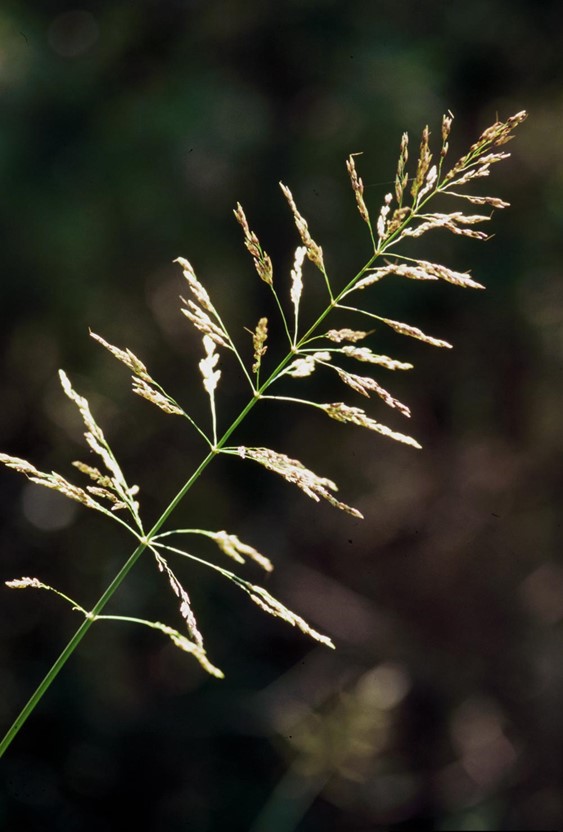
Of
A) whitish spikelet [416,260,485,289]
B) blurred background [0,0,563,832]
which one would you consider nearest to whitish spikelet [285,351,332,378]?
whitish spikelet [416,260,485,289]

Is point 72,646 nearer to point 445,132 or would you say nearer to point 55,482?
point 55,482

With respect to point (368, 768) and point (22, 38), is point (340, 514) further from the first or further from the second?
point (22, 38)

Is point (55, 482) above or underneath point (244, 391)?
above

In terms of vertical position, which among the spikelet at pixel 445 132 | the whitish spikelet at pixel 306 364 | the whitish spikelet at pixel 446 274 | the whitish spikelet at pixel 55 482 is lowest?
the whitish spikelet at pixel 55 482

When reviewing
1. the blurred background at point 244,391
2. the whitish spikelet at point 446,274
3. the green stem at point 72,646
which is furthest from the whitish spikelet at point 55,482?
the blurred background at point 244,391

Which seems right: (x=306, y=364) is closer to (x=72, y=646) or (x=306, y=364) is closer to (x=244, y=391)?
(x=72, y=646)

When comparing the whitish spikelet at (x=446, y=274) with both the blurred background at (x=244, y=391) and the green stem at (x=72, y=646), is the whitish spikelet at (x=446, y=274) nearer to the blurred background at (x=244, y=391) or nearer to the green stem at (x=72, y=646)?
the green stem at (x=72, y=646)

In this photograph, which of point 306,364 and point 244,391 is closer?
point 306,364

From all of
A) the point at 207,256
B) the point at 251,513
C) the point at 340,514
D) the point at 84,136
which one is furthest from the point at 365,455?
the point at 84,136

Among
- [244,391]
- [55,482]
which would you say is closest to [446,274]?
[55,482]

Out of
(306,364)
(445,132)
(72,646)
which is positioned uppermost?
(445,132)
